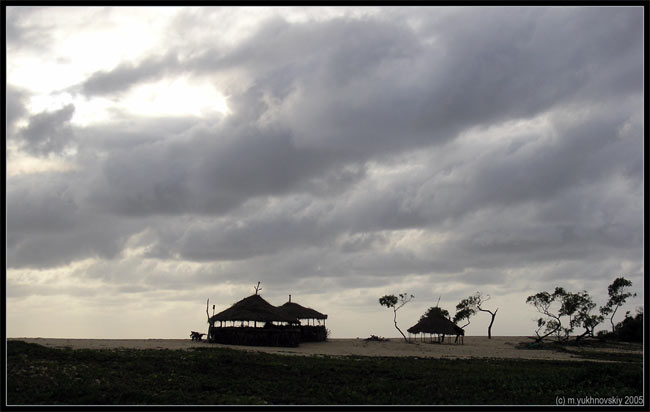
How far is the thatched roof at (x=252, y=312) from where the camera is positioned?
5688 cm

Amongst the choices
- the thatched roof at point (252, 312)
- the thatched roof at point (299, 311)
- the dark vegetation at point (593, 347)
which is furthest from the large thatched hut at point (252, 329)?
the dark vegetation at point (593, 347)

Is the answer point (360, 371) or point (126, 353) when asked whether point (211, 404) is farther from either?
point (126, 353)

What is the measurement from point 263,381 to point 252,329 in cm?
2623

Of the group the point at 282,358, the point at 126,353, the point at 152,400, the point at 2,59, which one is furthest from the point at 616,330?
the point at 2,59

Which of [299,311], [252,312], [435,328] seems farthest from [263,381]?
[435,328]

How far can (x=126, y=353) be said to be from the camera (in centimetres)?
3719

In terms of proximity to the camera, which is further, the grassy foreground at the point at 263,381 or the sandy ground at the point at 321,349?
the sandy ground at the point at 321,349

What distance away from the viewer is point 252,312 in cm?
5747

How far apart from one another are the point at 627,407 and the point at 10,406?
Answer: 24112 mm

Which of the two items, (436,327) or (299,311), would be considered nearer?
(299,311)

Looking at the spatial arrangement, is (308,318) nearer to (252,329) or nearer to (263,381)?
(252,329)

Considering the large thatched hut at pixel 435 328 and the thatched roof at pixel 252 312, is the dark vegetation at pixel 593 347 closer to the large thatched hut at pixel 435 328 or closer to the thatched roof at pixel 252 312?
the large thatched hut at pixel 435 328

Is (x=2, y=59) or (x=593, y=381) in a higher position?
(x=2, y=59)

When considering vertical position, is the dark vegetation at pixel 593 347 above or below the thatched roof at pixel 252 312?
below
